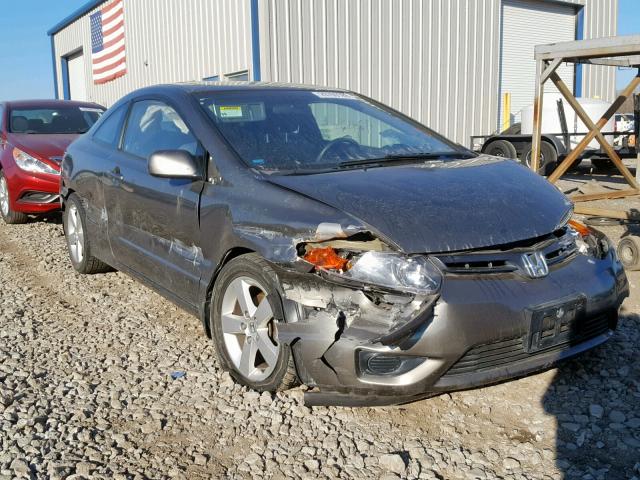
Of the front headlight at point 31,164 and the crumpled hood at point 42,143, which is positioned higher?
the crumpled hood at point 42,143

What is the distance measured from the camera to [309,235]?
106 inches

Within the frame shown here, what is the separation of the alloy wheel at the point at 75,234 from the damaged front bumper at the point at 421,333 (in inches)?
118

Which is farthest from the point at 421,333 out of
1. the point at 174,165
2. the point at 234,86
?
the point at 234,86

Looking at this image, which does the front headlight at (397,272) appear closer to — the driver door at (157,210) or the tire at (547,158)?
the driver door at (157,210)

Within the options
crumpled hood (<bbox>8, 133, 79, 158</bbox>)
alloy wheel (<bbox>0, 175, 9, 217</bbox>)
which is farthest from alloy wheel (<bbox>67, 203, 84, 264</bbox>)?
alloy wheel (<bbox>0, 175, 9, 217</bbox>)

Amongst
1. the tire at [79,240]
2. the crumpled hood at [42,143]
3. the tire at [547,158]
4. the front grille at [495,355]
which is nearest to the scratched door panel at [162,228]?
the tire at [79,240]

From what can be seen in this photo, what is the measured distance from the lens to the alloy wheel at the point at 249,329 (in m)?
2.90

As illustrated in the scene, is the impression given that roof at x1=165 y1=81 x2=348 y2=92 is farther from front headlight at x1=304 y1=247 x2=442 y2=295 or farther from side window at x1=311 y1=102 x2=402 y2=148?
front headlight at x1=304 y1=247 x2=442 y2=295

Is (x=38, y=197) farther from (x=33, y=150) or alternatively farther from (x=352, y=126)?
(x=352, y=126)

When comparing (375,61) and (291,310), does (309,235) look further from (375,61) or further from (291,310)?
(375,61)

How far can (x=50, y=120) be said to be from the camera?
840 centimetres

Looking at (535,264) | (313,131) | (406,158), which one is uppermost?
(313,131)

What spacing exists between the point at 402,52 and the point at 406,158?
11.1 metres

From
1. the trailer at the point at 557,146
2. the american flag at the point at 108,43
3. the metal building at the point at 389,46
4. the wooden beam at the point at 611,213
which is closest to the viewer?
the wooden beam at the point at 611,213
